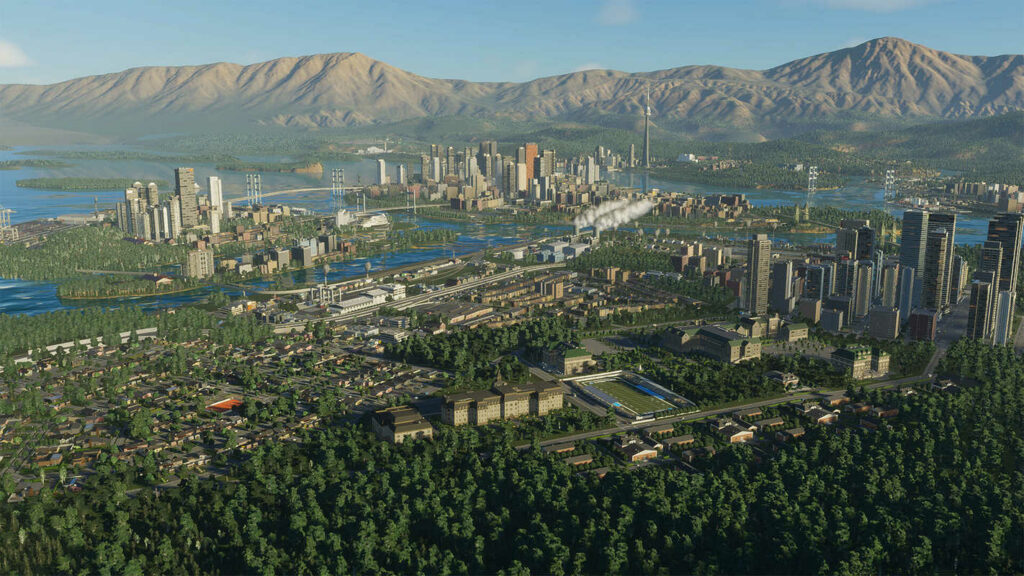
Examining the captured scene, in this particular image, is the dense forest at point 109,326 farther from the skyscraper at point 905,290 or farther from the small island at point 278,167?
the small island at point 278,167

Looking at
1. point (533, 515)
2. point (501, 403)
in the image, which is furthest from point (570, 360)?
point (533, 515)

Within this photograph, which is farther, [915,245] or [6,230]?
[6,230]

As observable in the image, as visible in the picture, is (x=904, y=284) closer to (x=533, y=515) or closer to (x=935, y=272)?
(x=935, y=272)

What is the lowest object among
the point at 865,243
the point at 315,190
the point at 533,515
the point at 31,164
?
the point at 533,515

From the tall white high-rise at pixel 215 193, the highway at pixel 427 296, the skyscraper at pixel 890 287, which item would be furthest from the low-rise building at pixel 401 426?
the tall white high-rise at pixel 215 193

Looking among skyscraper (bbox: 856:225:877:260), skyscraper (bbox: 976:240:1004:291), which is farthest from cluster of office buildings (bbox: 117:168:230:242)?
skyscraper (bbox: 976:240:1004:291)

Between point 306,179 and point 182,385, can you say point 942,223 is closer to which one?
point 182,385
